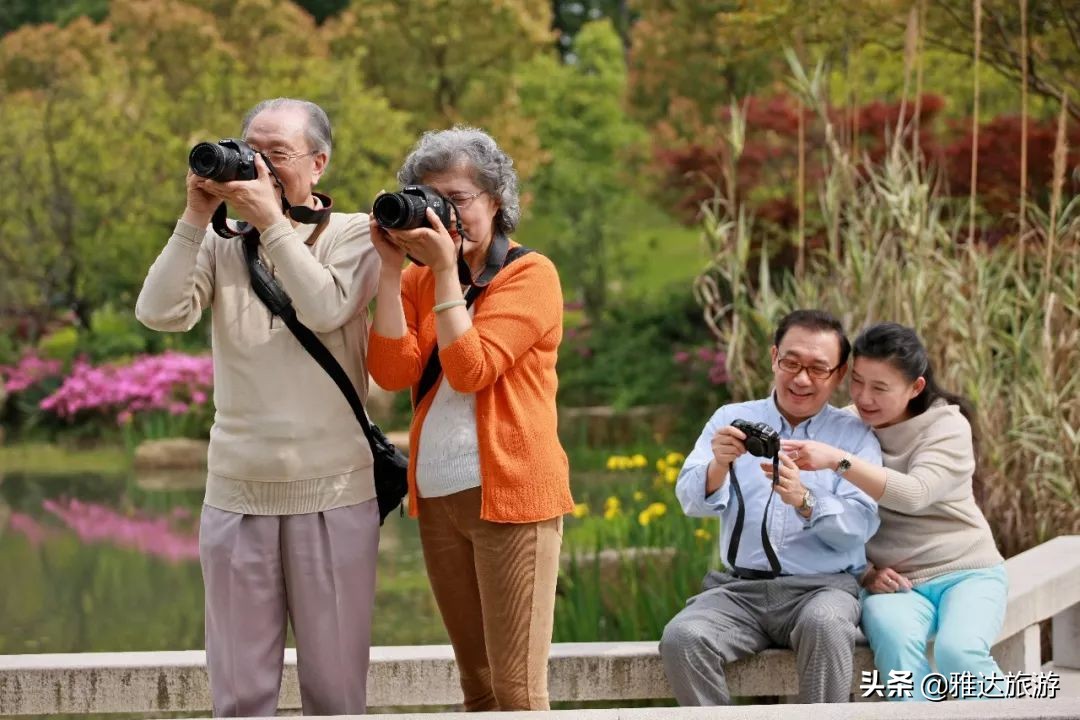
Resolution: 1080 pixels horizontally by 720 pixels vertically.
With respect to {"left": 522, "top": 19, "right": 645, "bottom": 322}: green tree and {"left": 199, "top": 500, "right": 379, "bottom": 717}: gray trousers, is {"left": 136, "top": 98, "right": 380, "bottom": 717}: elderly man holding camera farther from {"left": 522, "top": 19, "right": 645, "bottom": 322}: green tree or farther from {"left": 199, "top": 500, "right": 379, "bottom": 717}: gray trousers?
{"left": 522, "top": 19, "right": 645, "bottom": 322}: green tree

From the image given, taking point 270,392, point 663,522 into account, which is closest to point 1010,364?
point 663,522

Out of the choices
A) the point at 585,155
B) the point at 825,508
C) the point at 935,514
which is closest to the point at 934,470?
the point at 935,514

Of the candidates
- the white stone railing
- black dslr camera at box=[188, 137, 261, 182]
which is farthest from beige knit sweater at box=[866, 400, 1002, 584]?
black dslr camera at box=[188, 137, 261, 182]

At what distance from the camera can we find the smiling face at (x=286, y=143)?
7.99 ft

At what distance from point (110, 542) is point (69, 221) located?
6.42m

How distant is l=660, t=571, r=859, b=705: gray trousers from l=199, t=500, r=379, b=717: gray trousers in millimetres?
690

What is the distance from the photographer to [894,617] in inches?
116

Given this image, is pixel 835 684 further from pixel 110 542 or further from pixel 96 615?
pixel 110 542

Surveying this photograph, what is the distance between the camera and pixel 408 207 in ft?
7.64

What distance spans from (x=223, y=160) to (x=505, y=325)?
53 centimetres

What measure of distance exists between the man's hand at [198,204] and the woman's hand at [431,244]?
11.7 inches

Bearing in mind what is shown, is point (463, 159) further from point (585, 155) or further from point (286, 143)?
point (585, 155)

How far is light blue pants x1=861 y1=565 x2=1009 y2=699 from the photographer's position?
2.92m

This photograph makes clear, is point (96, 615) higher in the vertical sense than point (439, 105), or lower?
lower
